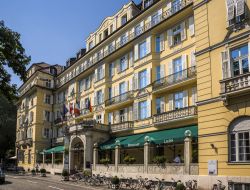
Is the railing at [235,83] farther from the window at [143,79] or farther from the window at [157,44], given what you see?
the window at [143,79]

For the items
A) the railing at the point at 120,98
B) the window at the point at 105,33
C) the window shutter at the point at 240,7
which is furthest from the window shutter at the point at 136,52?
the window shutter at the point at 240,7

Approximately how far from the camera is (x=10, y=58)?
1377 centimetres

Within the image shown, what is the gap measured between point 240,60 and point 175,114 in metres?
11.5

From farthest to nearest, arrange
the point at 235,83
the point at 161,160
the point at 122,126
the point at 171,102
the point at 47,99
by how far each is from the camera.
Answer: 1. the point at 47,99
2. the point at 122,126
3. the point at 171,102
4. the point at 161,160
5. the point at 235,83

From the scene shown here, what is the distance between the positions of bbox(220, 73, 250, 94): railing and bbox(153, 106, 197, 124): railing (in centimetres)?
841

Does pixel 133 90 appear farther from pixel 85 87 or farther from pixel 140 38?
pixel 85 87

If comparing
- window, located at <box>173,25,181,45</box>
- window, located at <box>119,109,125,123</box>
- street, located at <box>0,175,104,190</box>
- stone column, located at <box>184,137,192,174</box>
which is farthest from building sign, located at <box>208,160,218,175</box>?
window, located at <box>119,109,125,123</box>

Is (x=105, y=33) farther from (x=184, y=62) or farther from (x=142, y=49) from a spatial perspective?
(x=184, y=62)

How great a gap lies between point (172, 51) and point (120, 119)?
12090mm

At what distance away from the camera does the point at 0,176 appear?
3331cm

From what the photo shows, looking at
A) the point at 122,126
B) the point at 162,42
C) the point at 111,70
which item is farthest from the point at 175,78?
the point at 111,70

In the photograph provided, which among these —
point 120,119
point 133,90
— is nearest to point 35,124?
point 120,119

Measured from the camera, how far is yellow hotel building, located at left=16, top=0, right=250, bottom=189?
21453 mm

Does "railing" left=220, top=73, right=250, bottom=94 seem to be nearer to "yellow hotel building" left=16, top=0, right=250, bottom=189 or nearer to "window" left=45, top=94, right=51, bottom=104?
"yellow hotel building" left=16, top=0, right=250, bottom=189
